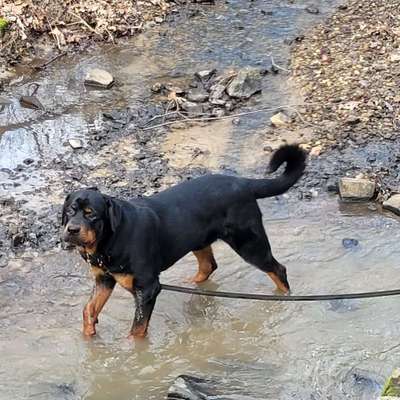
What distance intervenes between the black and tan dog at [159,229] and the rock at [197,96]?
356cm

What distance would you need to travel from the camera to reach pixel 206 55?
438 inches

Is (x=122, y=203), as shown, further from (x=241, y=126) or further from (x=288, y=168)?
(x=241, y=126)

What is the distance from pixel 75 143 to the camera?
28.8ft

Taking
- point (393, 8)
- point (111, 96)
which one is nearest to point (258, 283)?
point (111, 96)

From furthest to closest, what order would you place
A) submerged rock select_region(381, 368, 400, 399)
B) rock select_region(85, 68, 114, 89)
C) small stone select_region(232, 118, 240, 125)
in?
rock select_region(85, 68, 114, 89)
small stone select_region(232, 118, 240, 125)
submerged rock select_region(381, 368, 400, 399)

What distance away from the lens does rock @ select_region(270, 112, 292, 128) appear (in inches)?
359

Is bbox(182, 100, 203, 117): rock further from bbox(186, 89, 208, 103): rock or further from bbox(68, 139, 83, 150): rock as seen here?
bbox(68, 139, 83, 150): rock

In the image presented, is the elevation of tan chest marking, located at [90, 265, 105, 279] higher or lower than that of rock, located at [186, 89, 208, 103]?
higher

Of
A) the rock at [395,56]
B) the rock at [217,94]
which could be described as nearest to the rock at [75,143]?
the rock at [217,94]

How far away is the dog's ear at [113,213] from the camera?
5.32 meters

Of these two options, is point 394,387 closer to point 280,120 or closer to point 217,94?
point 280,120

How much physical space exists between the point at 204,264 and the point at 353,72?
14.7ft

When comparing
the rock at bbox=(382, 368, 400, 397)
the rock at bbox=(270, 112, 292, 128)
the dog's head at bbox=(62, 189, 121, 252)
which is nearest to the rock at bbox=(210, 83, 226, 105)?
the rock at bbox=(270, 112, 292, 128)

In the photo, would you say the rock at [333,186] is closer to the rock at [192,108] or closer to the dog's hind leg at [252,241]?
the dog's hind leg at [252,241]
